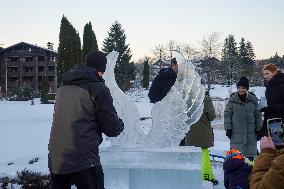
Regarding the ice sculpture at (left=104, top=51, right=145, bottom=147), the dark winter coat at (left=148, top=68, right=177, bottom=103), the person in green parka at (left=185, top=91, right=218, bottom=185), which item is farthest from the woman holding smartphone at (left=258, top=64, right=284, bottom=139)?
the ice sculpture at (left=104, top=51, right=145, bottom=147)

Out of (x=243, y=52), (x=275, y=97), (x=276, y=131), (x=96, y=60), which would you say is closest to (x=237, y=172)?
(x=276, y=131)

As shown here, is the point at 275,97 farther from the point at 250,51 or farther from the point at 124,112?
the point at 250,51

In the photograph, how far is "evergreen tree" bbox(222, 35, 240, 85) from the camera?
58037 mm

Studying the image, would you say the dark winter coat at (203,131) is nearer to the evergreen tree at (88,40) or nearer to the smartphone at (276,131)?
the smartphone at (276,131)

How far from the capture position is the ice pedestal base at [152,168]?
4.77 metres

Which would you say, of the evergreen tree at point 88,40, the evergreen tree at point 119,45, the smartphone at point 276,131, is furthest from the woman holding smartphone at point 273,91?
the evergreen tree at point 119,45

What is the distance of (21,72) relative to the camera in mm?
65125

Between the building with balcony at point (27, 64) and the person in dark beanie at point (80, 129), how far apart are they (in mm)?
60316

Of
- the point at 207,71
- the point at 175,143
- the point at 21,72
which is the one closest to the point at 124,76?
the point at 207,71

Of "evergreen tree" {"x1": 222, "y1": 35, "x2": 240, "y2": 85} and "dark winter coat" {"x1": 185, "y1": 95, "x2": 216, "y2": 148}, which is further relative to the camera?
"evergreen tree" {"x1": 222, "y1": 35, "x2": 240, "y2": 85}

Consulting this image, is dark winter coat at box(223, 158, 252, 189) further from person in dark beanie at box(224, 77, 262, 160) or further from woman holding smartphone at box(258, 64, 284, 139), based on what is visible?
person in dark beanie at box(224, 77, 262, 160)

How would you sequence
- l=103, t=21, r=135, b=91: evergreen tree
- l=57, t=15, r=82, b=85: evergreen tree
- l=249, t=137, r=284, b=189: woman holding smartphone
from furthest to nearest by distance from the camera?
l=103, t=21, r=135, b=91: evergreen tree
l=57, t=15, r=82, b=85: evergreen tree
l=249, t=137, r=284, b=189: woman holding smartphone

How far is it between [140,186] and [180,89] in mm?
1295

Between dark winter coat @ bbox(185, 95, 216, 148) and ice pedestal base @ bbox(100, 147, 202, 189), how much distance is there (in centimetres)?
143
